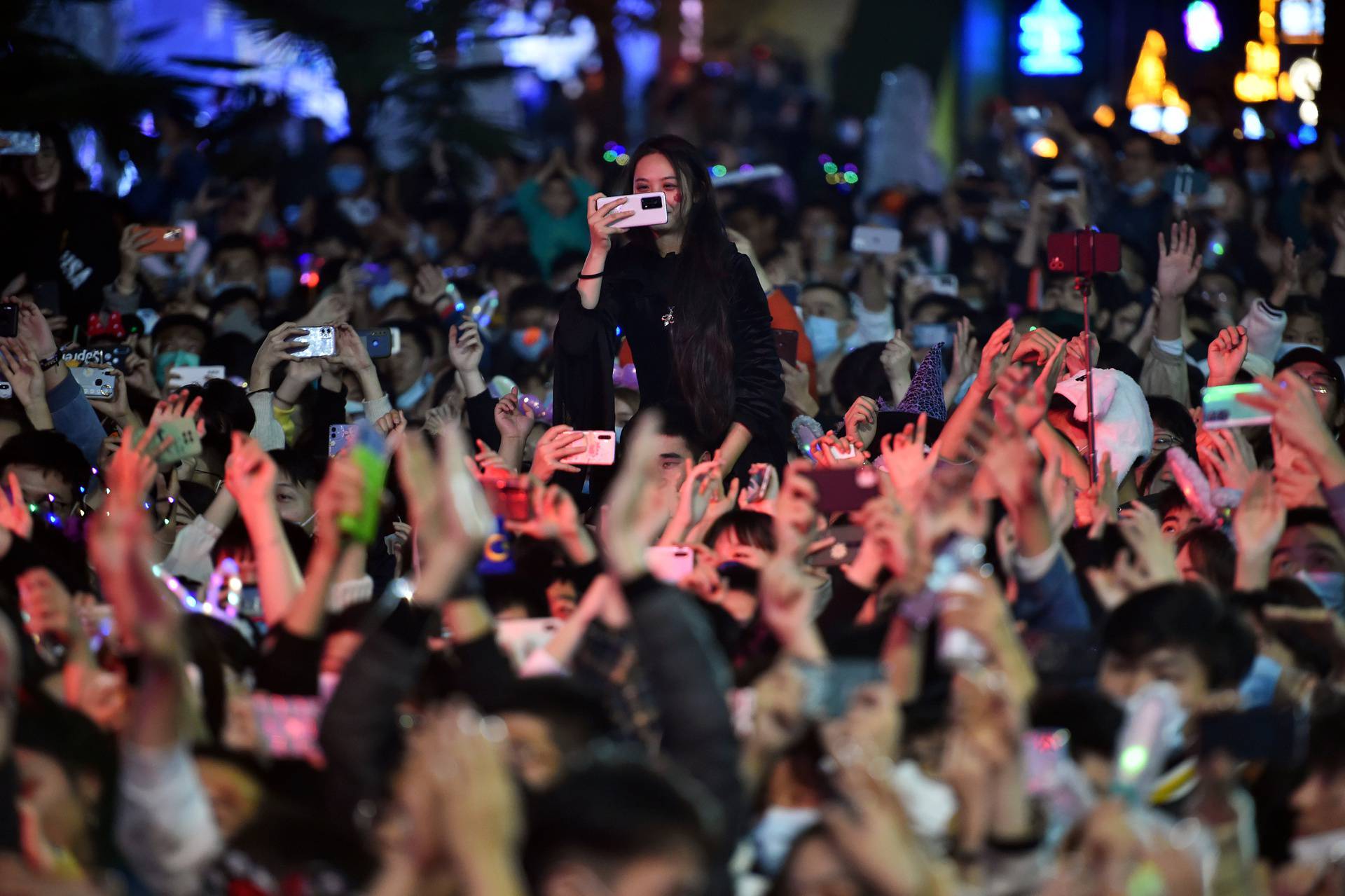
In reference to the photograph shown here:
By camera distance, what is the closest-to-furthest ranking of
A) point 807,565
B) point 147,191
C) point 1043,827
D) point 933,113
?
point 1043,827
point 807,565
point 147,191
point 933,113

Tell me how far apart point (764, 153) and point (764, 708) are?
13.0 meters

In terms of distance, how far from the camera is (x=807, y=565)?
14.5ft

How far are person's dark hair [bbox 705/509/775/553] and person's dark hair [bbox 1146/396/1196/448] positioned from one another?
1.87 meters

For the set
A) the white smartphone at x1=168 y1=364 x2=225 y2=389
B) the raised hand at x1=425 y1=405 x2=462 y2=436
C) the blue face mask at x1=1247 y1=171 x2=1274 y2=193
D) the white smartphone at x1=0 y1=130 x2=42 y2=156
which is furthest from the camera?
the blue face mask at x1=1247 y1=171 x2=1274 y2=193

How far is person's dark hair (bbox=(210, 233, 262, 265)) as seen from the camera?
9.44 m

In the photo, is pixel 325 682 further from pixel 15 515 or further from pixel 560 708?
pixel 15 515

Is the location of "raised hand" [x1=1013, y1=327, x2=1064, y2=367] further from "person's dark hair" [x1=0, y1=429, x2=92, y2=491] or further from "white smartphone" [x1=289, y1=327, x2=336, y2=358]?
"person's dark hair" [x1=0, y1=429, x2=92, y2=491]

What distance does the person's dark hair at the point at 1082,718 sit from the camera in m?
3.25

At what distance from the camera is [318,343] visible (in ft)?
19.7

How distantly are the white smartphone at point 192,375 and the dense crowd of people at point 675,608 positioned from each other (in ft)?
0.05

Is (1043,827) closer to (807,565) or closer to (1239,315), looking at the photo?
(807,565)

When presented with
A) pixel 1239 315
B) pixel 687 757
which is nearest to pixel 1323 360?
pixel 1239 315

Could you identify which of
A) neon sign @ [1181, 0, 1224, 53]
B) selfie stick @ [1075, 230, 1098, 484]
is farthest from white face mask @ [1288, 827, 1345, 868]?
neon sign @ [1181, 0, 1224, 53]

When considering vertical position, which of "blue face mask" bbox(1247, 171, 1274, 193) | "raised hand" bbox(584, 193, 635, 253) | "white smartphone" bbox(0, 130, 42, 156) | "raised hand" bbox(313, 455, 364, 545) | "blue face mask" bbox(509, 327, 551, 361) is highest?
"white smartphone" bbox(0, 130, 42, 156)
